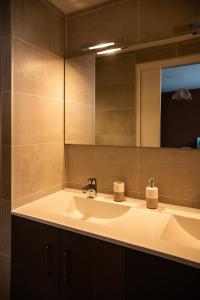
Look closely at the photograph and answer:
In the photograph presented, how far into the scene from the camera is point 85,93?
146cm

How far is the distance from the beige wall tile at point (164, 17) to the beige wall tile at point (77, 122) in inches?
22.7

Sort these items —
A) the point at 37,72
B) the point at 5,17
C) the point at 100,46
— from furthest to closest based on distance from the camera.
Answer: the point at 100,46, the point at 37,72, the point at 5,17

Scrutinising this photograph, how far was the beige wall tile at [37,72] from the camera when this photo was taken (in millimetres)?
1133

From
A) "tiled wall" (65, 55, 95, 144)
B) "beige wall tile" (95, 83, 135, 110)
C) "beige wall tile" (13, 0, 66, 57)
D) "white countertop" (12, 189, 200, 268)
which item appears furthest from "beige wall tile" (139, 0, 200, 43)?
"white countertop" (12, 189, 200, 268)

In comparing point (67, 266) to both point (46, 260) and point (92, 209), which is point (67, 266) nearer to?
point (46, 260)

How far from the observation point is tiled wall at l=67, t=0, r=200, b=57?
1137 millimetres

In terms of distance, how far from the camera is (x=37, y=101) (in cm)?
126

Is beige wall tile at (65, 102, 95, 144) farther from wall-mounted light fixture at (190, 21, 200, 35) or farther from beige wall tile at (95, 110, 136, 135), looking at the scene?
wall-mounted light fixture at (190, 21, 200, 35)

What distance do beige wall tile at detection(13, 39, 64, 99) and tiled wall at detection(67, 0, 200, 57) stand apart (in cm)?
20

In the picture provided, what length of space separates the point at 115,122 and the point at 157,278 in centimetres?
87

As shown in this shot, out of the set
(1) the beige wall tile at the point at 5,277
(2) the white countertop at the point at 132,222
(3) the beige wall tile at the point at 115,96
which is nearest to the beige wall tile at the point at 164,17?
(3) the beige wall tile at the point at 115,96

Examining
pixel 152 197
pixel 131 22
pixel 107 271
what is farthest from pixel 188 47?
pixel 107 271

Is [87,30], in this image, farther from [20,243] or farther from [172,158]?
[20,243]

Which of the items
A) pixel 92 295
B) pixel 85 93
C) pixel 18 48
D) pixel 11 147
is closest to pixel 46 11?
pixel 18 48
